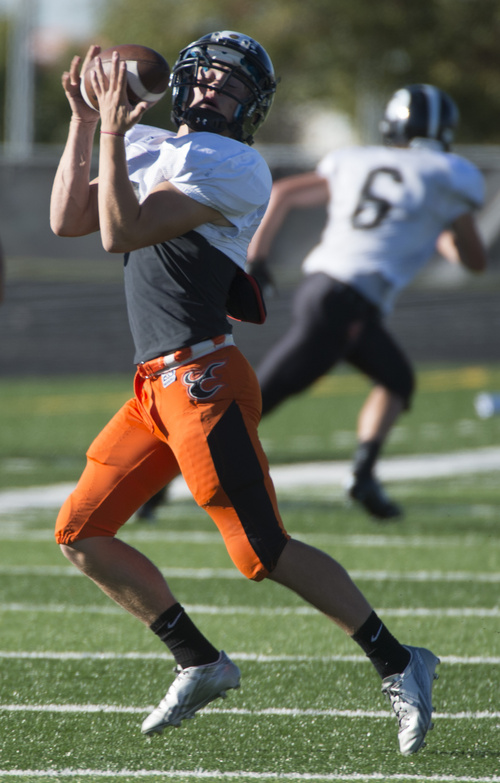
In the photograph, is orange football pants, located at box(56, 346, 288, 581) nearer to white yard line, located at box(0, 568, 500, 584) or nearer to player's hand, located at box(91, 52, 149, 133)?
player's hand, located at box(91, 52, 149, 133)

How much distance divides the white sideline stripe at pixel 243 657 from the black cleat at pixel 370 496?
2395 mm

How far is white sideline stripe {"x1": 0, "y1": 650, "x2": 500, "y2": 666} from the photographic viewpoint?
3.91m

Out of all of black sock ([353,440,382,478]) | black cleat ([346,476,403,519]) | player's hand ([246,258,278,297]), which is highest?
player's hand ([246,258,278,297])

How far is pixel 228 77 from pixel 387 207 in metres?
3.12

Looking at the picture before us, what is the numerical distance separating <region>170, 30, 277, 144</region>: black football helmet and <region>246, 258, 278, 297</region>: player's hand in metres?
2.20

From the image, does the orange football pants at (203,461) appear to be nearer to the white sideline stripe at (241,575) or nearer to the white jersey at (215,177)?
the white jersey at (215,177)

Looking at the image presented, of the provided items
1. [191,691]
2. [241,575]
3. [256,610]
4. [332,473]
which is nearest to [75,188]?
[191,691]

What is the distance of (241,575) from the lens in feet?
17.2

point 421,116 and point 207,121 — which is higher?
point 207,121

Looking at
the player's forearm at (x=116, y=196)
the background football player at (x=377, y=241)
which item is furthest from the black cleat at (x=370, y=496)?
the player's forearm at (x=116, y=196)

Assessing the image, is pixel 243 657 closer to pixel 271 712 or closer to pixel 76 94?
pixel 271 712

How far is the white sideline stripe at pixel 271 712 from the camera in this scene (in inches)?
131

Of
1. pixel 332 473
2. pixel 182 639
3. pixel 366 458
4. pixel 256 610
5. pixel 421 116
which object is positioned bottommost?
pixel 332 473

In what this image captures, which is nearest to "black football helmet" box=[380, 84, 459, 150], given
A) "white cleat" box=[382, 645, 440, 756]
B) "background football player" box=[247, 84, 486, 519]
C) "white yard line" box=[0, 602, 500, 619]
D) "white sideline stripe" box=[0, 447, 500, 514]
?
"background football player" box=[247, 84, 486, 519]
